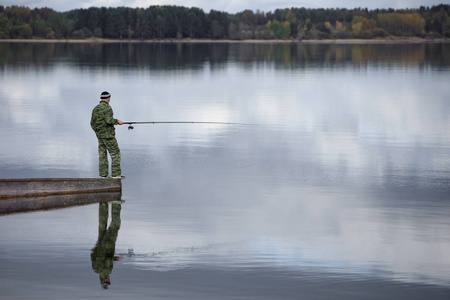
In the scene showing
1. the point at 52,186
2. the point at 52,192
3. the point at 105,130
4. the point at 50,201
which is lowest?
the point at 50,201

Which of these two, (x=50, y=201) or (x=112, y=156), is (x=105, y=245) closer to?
(x=50, y=201)

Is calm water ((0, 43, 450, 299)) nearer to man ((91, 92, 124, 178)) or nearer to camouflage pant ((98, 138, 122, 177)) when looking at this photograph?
camouflage pant ((98, 138, 122, 177))

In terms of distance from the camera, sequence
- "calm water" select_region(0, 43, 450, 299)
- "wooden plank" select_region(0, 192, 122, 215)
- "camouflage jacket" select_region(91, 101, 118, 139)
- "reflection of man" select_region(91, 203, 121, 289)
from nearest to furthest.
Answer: "calm water" select_region(0, 43, 450, 299)
"reflection of man" select_region(91, 203, 121, 289)
"wooden plank" select_region(0, 192, 122, 215)
"camouflage jacket" select_region(91, 101, 118, 139)

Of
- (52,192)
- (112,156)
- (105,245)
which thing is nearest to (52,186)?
(52,192)

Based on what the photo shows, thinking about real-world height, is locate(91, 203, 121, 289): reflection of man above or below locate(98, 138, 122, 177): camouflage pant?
below

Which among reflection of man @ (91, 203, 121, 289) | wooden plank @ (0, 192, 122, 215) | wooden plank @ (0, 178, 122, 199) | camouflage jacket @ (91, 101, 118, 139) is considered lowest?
reflection of man @ (91, 203, 121, 289)

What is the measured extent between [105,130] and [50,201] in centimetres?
224

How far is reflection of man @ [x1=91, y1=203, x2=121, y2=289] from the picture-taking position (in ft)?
42.8

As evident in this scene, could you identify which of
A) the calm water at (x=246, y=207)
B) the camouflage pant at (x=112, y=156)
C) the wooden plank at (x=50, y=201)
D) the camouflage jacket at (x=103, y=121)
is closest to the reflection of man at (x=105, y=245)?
the calm water at (x=246, y=207)

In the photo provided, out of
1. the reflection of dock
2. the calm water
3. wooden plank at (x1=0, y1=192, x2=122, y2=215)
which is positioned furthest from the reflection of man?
the reflection of dock

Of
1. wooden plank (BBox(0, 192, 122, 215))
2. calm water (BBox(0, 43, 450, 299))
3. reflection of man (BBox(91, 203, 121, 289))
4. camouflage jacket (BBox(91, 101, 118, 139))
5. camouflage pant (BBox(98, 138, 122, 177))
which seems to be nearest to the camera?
calm water (BBox(0, 43, 450, 299))

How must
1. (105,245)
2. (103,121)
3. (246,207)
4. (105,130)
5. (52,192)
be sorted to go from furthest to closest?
1. (105,130)
2. (103,121)
3. (246,207)
4. (52,192)
5. (105,245)

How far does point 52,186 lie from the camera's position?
1759cm

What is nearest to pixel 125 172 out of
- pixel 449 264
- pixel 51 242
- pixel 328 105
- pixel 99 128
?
pixel 99 128
